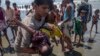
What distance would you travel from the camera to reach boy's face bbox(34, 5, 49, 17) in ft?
10.9

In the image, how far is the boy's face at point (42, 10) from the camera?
3336 mm

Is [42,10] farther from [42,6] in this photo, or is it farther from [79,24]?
[79,24]

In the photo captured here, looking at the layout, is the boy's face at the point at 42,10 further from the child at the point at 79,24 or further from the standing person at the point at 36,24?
the child at the point at 79,24

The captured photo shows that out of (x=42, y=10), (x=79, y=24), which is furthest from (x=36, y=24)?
(x=79, y=24)

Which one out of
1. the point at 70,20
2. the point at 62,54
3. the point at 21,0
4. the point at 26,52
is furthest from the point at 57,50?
the point at 21,0

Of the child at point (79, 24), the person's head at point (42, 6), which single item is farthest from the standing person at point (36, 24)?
A: the child at point (79, 24)

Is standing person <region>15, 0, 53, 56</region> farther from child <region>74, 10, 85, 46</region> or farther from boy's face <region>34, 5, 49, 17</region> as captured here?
child <region>74, 10, 85, 46</region>

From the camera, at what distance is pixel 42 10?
3361 mm

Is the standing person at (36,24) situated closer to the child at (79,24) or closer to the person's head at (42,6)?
the person's head at (42,6)

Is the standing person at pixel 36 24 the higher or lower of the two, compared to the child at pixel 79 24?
higher

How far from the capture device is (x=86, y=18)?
873cm

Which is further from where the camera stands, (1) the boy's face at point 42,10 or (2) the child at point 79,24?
(2) the child at point 79,24

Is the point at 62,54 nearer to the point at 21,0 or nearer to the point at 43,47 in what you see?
the point at 43,47

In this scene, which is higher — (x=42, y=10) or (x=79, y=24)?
(x=42, y=10)
